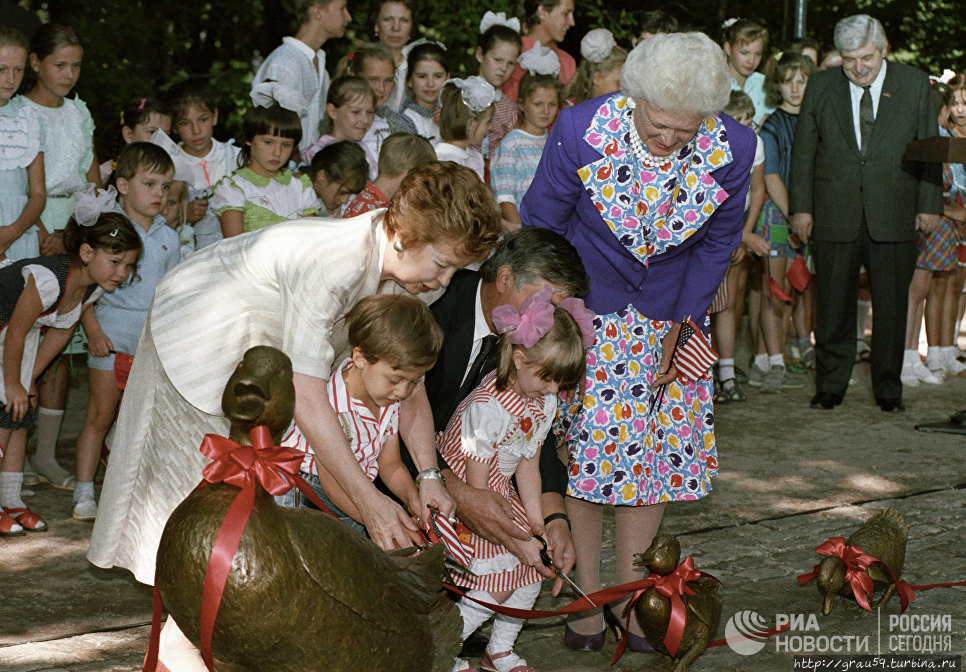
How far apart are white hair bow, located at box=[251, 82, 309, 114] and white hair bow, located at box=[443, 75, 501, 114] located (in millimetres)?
949

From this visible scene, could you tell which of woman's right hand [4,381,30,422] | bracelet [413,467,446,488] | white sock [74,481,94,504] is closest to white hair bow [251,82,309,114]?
woman's right hand [4,381,30,422]

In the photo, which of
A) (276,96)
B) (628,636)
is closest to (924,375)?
(276,96)

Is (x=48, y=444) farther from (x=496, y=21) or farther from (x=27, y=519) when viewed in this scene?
(x=496, y=21)

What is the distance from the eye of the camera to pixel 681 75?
3408 millimetres

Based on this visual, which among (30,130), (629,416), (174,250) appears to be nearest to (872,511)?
(629,416)

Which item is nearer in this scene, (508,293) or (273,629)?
(273,629)

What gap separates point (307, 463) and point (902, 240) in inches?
213

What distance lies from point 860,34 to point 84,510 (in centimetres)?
543

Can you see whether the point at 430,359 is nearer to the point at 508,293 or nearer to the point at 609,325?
the point at 508,293

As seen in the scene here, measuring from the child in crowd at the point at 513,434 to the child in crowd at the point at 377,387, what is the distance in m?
0.27

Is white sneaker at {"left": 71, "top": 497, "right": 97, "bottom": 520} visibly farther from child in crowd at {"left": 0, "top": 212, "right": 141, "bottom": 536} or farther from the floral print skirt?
the floral print skirt

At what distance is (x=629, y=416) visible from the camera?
387cm

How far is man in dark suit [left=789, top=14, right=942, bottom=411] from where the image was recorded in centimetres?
738

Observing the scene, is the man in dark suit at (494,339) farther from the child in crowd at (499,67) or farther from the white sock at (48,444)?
the child in crowd at (499,67)
